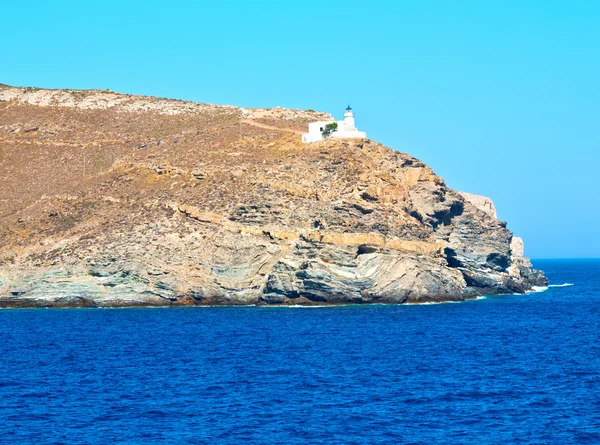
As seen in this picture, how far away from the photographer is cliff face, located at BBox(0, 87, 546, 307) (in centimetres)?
6912

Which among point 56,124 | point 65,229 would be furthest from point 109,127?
point 65,229

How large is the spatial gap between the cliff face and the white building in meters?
1.42

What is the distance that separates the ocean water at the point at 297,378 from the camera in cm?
3073

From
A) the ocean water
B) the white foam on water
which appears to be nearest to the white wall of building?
the ocean water

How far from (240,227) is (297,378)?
33.0 m

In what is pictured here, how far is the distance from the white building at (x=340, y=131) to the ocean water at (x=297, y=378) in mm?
22597

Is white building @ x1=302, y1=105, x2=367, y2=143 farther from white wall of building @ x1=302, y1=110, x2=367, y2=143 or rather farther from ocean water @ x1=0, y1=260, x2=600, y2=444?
ocean water @ x1=0, y1=260, x2=600, y2=444

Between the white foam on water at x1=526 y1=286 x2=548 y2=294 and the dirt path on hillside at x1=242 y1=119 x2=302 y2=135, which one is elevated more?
the dirt path on hillside at x1=242 y1=119 x2=302 y2=135

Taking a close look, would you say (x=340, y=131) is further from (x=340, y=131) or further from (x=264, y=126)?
(x=264, y=126)

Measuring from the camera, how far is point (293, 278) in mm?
68250

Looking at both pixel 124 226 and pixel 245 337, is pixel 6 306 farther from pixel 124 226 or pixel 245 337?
pixel 245 337

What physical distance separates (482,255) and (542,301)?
642 cm

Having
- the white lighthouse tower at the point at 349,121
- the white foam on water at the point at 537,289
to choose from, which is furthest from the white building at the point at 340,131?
the white foam on water at the point at 537,289

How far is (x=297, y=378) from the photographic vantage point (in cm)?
3988
